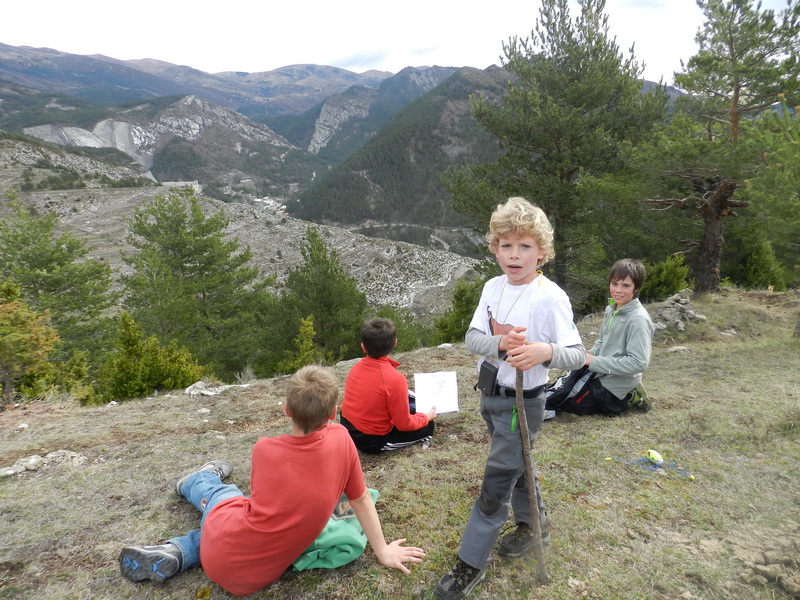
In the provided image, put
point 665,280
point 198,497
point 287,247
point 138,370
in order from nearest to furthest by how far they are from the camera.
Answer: point 198,497, point 138,370, point 665,280, point 287,247

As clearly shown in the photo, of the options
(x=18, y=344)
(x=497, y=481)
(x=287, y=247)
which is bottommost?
(x=287, y=247)

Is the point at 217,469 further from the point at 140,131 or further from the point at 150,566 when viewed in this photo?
the point at 140,131

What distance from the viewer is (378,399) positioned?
130 inches

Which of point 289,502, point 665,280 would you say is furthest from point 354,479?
point 665,280

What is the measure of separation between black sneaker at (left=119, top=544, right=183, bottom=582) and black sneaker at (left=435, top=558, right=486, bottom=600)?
1.43 metres

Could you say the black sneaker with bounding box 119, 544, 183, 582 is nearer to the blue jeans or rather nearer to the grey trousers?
the blue jeans

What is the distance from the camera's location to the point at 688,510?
8.51ft

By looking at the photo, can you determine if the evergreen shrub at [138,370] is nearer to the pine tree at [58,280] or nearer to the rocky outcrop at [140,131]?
the pine tree at [58,280]

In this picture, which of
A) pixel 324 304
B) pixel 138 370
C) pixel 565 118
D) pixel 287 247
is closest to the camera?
A: pixel 138 370

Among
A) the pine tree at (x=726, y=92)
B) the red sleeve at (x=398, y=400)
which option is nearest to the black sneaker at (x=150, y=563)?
the red sleeve at (x=398, y=400)

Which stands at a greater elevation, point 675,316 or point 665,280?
point 665,280

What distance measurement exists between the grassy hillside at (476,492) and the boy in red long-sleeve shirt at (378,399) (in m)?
0.24

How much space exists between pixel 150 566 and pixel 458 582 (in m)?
1.65

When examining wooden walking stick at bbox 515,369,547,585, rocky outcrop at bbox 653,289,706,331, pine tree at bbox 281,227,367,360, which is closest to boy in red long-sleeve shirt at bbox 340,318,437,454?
wooden walking stick at bbox 515,369,547,585
